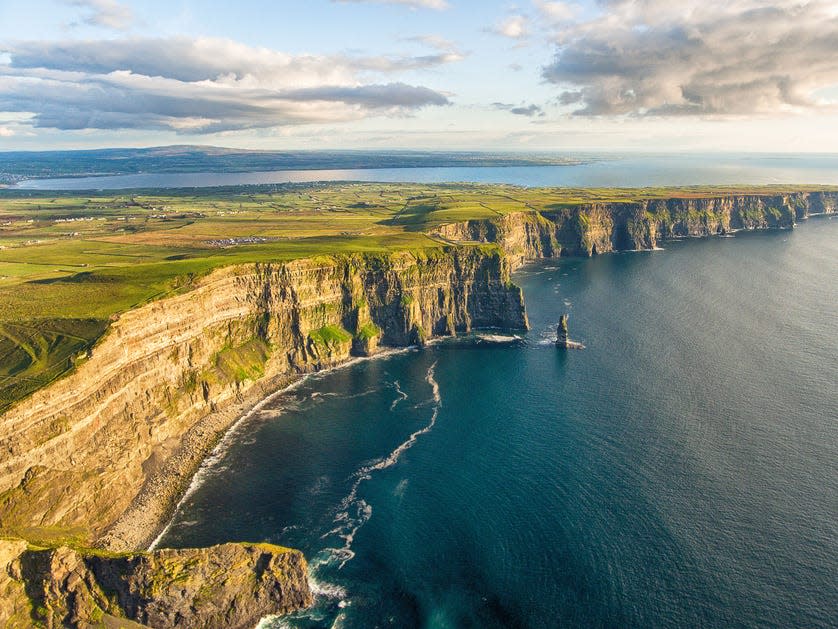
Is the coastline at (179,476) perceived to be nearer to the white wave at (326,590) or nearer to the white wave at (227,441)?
the white wave at (227,441)

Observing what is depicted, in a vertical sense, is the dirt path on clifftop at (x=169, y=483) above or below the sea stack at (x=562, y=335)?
below

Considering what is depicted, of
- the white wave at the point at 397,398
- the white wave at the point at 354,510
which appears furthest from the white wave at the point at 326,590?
the white wave at the point at 397,398

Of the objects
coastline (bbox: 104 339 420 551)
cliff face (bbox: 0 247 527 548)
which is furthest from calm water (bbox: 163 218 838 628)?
cliff face (bbox: 0 247 527 548)

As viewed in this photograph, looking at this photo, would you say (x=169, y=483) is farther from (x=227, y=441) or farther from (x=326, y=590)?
(x=326, y=590)

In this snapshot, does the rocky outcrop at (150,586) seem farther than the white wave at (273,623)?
No

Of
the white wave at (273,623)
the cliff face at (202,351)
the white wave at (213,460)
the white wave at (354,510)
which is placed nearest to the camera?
the white wave at (273,623)

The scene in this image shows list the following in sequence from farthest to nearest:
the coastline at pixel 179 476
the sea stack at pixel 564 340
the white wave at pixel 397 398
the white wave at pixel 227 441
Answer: the sea stack at pixel 564 340 → the white wave at pixel 397 398 → the white wave at pixel 227 441 → the coastline at pixel 179 476

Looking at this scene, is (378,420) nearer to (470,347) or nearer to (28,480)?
(470,347)
